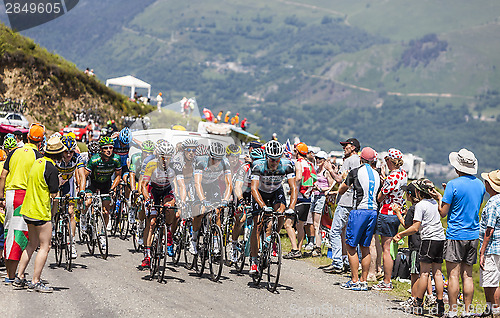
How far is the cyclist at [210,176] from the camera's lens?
11430 mm

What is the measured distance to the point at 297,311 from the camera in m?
9.42

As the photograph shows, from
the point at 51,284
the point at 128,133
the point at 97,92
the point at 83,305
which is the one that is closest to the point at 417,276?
the point at 83,305

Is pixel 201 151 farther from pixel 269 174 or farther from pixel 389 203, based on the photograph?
pixel 389 203

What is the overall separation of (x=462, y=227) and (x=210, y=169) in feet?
14.2

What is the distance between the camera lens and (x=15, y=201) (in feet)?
32.4

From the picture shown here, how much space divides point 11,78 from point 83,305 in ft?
135

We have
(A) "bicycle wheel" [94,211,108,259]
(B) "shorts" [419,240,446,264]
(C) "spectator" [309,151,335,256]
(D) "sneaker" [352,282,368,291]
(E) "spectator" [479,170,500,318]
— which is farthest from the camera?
(C) "spectator" [309,151,335,256]

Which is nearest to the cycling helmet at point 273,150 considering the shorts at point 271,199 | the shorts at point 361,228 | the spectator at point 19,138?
the shorts at point 271,199

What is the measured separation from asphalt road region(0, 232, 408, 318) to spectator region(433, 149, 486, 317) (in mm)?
933

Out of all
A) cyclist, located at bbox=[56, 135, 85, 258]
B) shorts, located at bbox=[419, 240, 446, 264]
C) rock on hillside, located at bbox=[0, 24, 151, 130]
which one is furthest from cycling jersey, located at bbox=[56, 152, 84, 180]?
rock on hillside, located at bbox=[0, 24, 151, 130]

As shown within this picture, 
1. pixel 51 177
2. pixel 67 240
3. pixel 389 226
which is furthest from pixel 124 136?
pixel 389 226

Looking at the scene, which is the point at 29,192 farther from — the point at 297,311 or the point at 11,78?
the point at 11,78

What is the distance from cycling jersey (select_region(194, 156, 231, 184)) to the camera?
11492mm

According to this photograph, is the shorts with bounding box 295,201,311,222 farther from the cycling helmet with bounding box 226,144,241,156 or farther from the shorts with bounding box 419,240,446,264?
the shorts with bounding box 419,240,446,264
